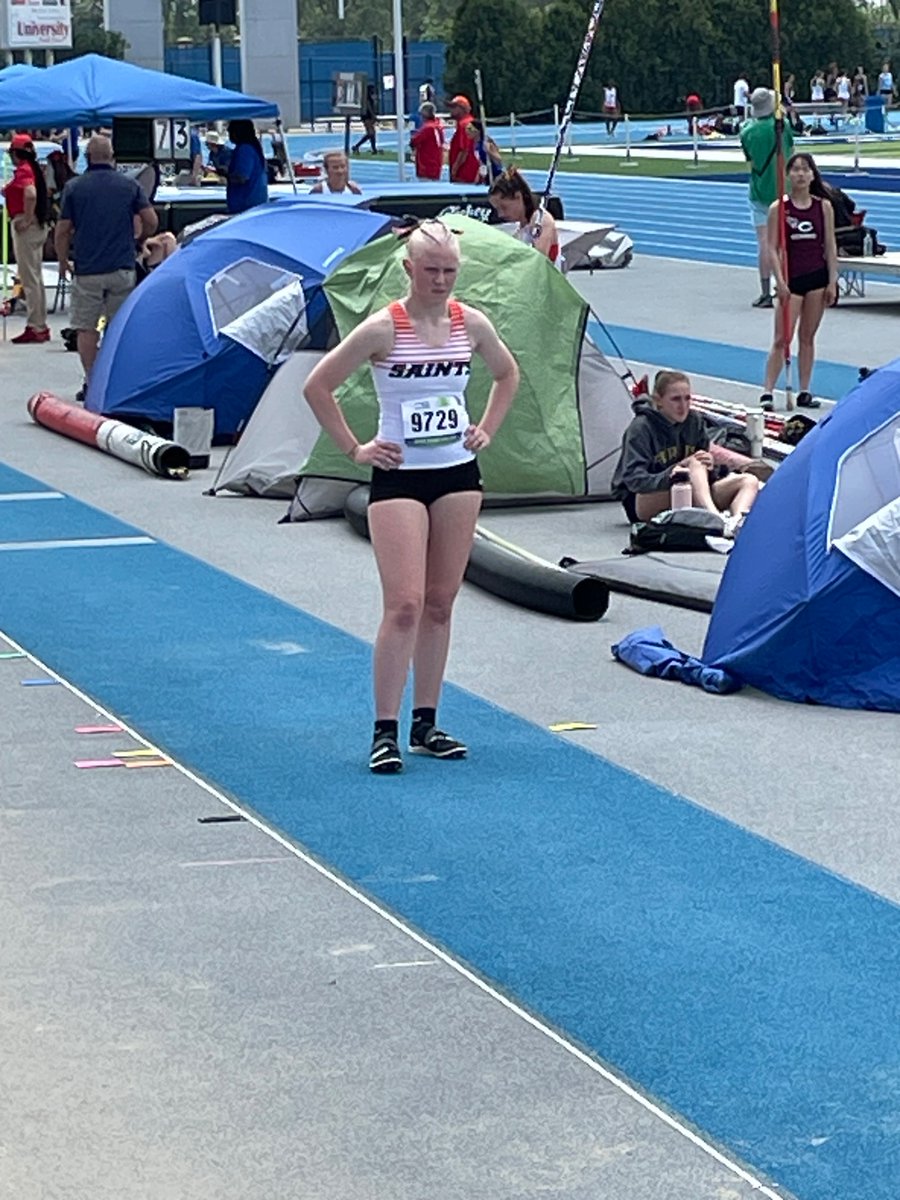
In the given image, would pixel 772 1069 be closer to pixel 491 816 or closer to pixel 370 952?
pixel 370 952

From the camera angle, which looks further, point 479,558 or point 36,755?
point 479,558

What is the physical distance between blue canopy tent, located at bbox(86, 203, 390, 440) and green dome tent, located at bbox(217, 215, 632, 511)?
1825 mm

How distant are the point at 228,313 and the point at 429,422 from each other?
8.88 m

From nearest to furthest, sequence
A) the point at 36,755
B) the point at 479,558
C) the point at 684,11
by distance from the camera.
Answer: the point at 36,755
the point at 479,558
the point at 684,11

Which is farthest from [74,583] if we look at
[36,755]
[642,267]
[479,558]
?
[642,267]

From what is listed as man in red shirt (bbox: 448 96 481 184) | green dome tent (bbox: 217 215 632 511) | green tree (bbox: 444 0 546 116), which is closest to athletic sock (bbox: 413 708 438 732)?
green dome tent (bbox: 217 215 632 511)

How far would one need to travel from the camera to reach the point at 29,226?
81.8 ft

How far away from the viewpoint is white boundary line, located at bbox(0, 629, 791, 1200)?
17.2ft

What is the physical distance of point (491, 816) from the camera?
8.16 m

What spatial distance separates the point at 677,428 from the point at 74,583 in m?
3.24

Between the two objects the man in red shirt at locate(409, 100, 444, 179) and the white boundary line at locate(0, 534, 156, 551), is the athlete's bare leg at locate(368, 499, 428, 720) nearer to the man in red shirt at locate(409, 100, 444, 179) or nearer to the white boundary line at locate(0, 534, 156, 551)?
the white boundary line at locate(0, 534, 156, 551)

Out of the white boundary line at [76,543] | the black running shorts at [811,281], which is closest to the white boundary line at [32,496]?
the white boundary line at [76,543]

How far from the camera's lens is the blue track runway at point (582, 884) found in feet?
18.7

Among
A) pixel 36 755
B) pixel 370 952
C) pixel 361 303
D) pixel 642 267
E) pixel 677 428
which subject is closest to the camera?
pixel 370 952
